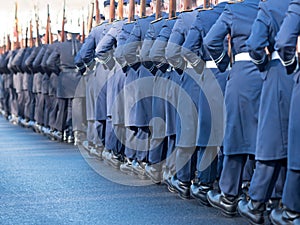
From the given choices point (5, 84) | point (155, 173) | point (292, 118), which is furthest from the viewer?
point (5, 84)

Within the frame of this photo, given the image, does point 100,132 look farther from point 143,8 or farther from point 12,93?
point 12,93

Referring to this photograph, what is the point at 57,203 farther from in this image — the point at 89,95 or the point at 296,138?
the point at 89,95

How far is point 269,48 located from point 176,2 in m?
2.58

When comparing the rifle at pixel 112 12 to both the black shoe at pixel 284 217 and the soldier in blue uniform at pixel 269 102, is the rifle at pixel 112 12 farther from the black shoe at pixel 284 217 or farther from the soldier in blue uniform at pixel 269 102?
the black shoe at pixel 284 217

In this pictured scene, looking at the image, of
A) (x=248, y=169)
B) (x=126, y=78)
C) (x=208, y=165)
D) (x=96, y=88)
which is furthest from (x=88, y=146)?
(x=248, y=169)

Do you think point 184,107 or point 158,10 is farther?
point 158,10

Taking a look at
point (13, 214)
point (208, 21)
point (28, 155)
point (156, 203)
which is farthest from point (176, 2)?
point (28, 155)

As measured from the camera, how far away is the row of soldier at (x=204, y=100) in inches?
229

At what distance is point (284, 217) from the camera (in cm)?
569

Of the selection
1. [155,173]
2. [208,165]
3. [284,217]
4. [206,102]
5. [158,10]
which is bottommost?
[155,173]

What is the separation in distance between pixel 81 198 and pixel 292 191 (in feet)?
7.60

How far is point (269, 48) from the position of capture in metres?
5.92

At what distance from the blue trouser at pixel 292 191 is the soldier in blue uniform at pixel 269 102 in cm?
22

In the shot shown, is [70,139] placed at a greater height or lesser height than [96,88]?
lesser
